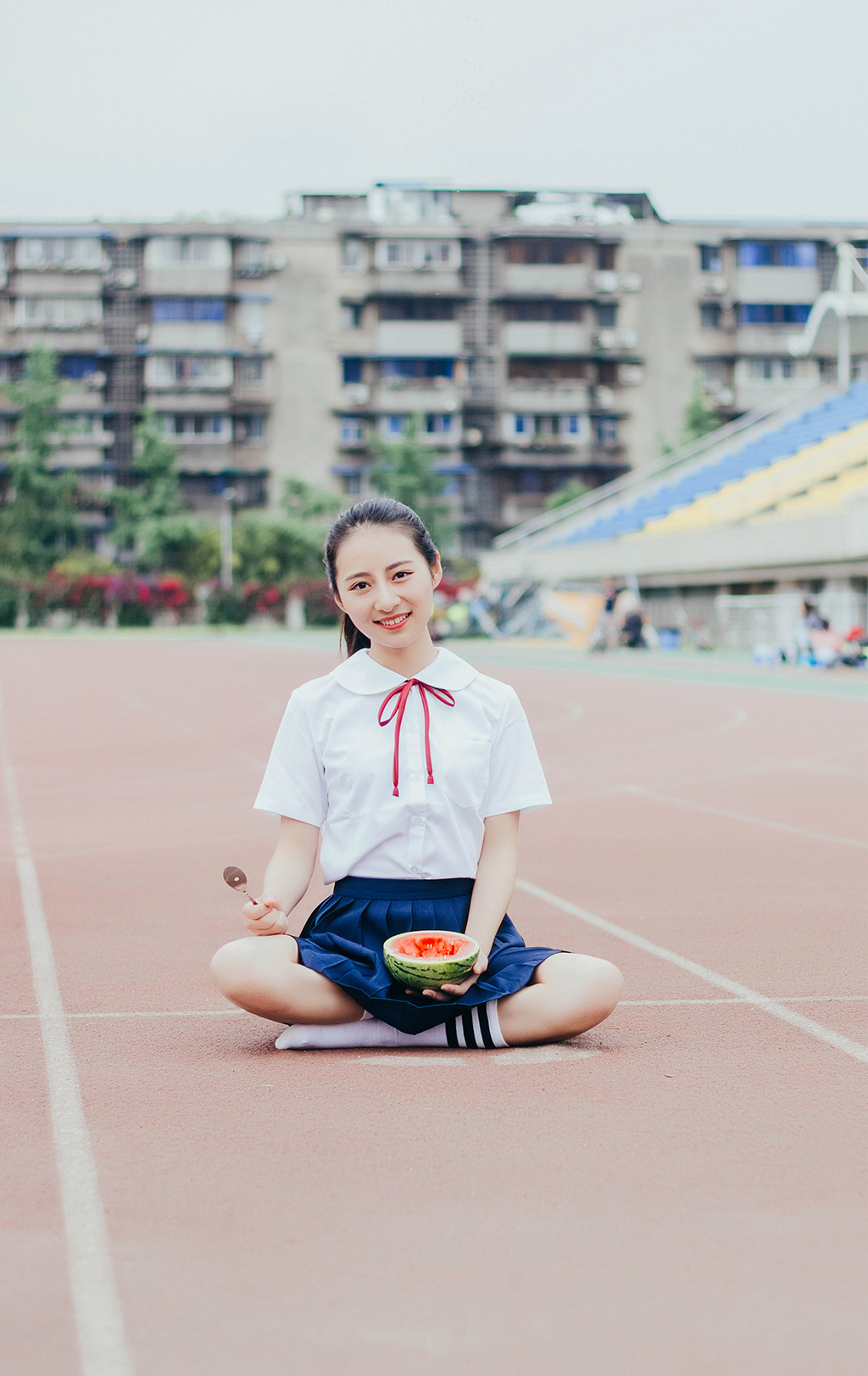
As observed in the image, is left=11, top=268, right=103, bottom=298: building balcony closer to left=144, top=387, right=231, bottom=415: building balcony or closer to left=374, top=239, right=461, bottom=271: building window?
left=144, top=387, right=231, bottom=415: building balcony

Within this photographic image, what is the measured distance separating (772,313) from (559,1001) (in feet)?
218

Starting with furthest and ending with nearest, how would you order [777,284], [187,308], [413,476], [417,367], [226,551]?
[417,367]
[777,284]
[187,308]
[413,476]
[226,551]

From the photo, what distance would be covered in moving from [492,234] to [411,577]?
211ft

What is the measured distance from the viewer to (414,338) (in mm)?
66375

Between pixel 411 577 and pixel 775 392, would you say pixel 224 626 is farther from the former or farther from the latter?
pixel 411 577

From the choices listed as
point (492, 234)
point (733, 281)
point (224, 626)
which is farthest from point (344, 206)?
point (224, 626)

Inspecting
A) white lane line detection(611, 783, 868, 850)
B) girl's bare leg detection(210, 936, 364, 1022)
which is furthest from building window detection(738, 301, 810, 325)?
girl's bare leg detection(210, 936, 364, 1022)

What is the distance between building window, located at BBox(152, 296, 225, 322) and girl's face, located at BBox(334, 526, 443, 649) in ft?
211

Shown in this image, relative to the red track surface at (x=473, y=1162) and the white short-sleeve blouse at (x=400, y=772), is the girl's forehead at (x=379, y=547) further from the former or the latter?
the red track surface at (x=473, y=1162)

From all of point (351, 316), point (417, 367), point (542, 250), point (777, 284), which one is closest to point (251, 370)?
point (351, 316)

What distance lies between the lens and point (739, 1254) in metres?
2.79

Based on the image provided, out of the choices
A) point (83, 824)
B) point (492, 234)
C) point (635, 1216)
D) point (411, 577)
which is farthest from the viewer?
point (492, 234)

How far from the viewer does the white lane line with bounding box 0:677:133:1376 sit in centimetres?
246

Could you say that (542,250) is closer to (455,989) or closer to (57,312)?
(57,312)
